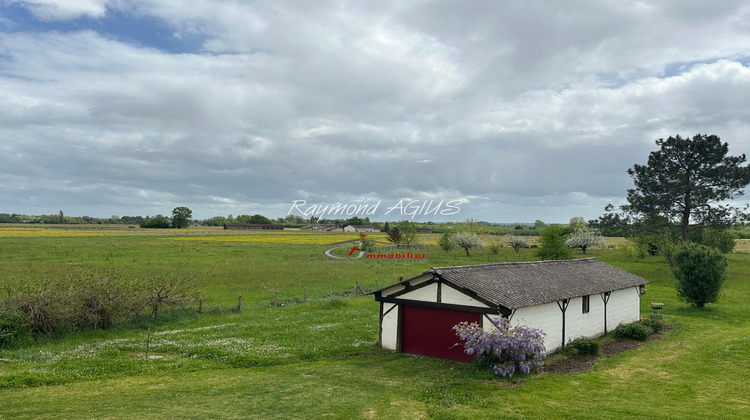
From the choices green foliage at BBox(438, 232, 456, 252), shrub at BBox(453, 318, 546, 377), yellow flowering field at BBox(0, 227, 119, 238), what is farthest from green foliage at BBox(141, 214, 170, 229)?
shrub at BBox(453, 318, 546, 377)

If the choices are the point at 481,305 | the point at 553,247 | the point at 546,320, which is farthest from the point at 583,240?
the point at 481,305

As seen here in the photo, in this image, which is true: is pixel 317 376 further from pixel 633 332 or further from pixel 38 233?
pixel 38 233

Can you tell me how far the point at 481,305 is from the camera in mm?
19047

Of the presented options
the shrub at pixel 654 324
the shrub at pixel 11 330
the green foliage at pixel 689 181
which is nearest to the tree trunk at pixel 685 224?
the green foliage at pixel 689 181

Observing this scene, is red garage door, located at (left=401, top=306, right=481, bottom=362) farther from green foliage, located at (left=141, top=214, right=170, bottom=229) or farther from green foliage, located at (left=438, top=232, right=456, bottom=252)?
green foliage, located at (left=141, top=214, right=170, bottom=229)

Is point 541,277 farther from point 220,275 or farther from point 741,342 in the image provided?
point 220,275

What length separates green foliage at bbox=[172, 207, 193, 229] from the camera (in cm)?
15038

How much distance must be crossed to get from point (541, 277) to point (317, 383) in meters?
12.6

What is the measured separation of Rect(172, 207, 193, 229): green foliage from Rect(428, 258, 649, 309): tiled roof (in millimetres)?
141564

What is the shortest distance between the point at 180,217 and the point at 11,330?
449 ft

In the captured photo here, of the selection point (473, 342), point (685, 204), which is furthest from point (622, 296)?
point (685, 204)

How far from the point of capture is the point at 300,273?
48.7 meters

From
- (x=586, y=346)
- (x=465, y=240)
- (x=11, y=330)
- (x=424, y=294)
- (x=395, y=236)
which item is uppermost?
(x=395, y=236)

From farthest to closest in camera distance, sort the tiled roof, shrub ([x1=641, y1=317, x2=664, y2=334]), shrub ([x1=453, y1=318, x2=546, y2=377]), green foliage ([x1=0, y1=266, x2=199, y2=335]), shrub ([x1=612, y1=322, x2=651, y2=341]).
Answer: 1. shrub ([x1=641, y1=317, x2=664, y2=334])
2. shrub ([x1=612, y1=322, x2=651, y2=341])
3. green foliage ([x1=0, y1=266, x2=199, y2=335])
4. the tiled roof
5. shrub ([x1=453, y1=318, x2=546, y2=377])
